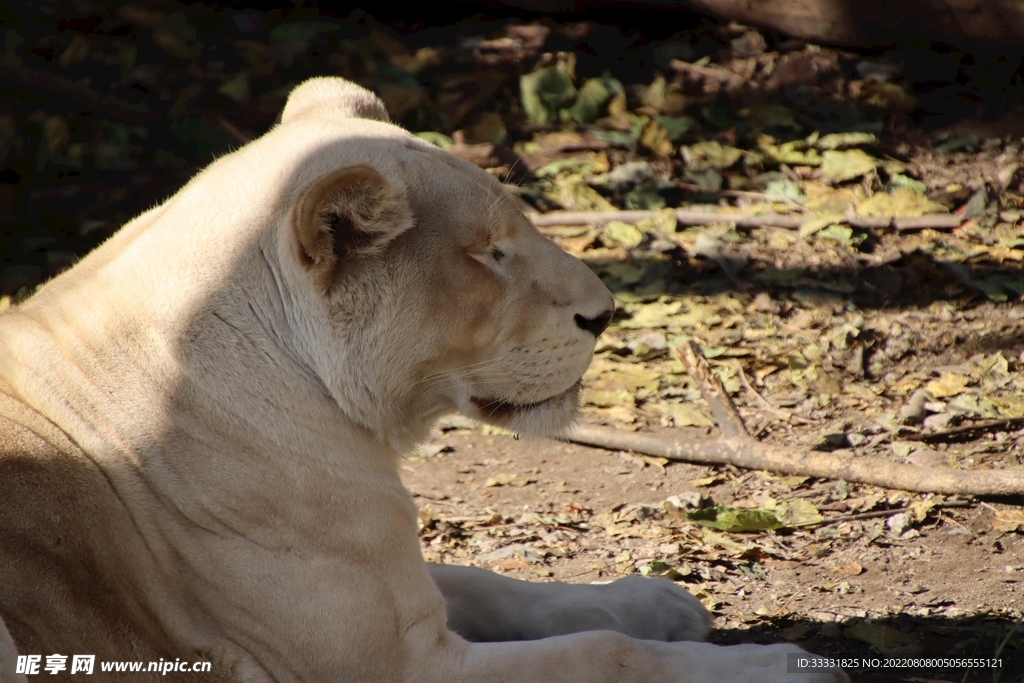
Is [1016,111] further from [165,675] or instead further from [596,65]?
[165,675]

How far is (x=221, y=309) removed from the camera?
2721 millimetres

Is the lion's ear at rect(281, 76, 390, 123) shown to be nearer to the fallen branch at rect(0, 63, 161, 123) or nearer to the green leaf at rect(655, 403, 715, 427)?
the green leaf at rect(655, 403, 715, 427)

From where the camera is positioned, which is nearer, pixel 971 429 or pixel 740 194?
pixel 971 429

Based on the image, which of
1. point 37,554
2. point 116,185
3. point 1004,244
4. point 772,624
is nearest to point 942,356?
point 1004,244

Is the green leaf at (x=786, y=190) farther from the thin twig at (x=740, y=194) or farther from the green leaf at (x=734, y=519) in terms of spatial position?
the green leaf at (x=734, y=519)

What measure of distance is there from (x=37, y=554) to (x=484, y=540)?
200cm

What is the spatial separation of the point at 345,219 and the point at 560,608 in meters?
1.42

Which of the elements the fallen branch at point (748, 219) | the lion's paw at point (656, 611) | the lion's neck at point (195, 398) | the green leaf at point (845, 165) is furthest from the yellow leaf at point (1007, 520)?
the green leaf at point (845, 165)

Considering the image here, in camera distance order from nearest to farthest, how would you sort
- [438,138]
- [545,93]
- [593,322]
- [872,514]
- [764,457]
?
[593,322] → [872,514] → [764,457] → [438,138] → [545,93]

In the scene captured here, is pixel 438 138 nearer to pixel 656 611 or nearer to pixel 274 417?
pixel 656 611

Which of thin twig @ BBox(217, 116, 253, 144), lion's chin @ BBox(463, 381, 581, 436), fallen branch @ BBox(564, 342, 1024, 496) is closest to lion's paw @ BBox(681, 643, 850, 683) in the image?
lion's chin @ BBox(463, 381, 581, 436)

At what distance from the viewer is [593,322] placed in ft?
10.1

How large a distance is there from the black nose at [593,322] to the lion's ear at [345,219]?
58cm

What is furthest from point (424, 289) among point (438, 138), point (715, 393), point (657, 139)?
point (657, 139)
